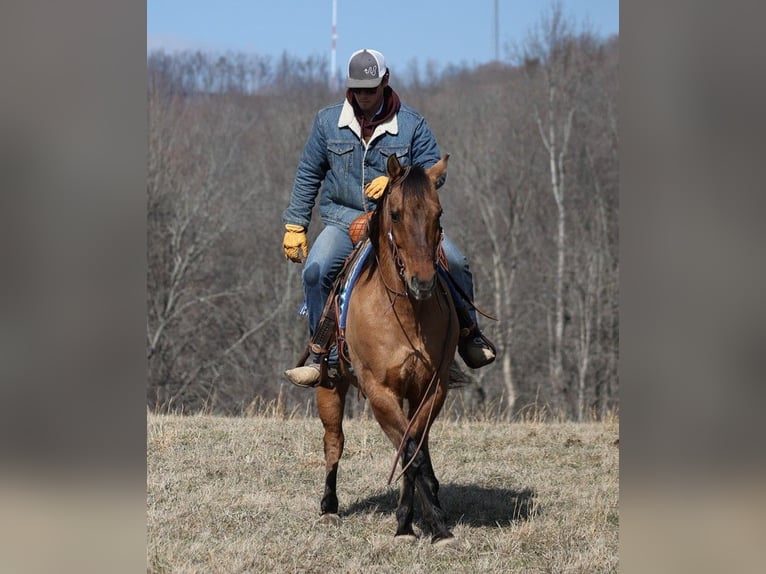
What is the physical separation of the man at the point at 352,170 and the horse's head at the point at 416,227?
94cm

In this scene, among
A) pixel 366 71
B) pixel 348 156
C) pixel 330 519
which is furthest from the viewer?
pixel 348 156

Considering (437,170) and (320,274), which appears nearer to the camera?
(437,170)

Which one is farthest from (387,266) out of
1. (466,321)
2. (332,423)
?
(332,423)

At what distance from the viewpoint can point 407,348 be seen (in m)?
6.50

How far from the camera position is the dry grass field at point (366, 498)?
20.2 feet

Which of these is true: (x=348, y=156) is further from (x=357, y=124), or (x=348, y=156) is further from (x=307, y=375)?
(x=307, y=375)

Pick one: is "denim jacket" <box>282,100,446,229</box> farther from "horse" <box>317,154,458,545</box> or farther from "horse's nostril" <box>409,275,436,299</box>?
"horse's nostril" <box>409,275,436,299</box>

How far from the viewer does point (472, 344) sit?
745 cm

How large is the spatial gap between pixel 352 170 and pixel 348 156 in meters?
0.11

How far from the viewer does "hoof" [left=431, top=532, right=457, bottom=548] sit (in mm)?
6512

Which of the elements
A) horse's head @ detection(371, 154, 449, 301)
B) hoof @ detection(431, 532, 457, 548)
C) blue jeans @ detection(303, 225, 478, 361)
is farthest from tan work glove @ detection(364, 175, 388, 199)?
hoof @ detection(431, 532, 457, 548)

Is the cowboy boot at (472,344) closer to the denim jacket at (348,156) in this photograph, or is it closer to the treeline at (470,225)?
the denim jacket at (348,156)
